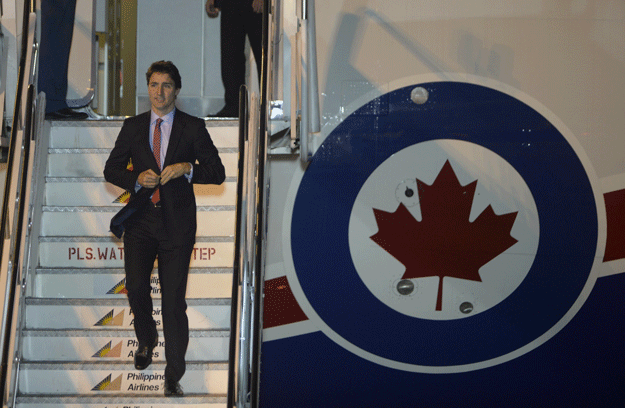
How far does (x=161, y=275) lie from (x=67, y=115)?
1429 millimetres

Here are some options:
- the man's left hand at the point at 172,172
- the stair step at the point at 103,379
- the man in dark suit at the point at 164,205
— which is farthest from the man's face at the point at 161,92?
the stair step at the point at 103,379

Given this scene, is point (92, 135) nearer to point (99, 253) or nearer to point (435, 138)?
point (99, 253)

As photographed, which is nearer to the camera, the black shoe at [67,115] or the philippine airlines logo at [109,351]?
the philippine airlines logo at [109,351]

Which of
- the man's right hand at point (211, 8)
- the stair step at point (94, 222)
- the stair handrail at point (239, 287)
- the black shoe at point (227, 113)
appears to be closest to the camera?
the stair handrail at point (239, 287)

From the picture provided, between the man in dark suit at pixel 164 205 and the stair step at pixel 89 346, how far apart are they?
0.18 m

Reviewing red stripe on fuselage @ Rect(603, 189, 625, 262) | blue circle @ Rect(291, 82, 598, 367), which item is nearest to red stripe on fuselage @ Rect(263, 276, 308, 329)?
blue circle @ Rect(291, 82, 598, 367)

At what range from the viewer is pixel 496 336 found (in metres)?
2.93

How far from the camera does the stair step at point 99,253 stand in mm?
2803

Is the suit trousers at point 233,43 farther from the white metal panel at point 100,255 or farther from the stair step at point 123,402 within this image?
the stair step at point 123,402

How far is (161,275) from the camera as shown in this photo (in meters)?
2.38

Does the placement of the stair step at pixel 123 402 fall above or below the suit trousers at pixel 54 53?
below

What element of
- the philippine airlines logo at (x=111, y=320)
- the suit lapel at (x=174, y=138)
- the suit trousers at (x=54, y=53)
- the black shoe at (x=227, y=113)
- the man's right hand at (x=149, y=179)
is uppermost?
the suit trousers at (x=54, y=53)

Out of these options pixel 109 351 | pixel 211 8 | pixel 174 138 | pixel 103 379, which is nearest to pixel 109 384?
pixel 103 379

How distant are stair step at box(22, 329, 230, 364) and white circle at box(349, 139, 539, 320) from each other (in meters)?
0.94
